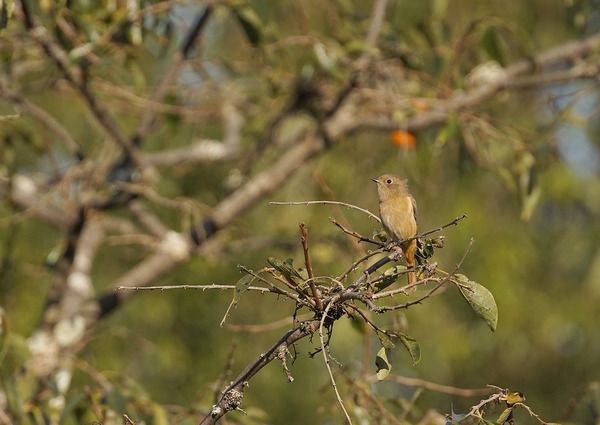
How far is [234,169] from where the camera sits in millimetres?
5801

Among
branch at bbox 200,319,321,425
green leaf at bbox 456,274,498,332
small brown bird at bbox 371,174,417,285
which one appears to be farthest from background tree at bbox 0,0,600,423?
green leaf at bbox 456,274,498,332

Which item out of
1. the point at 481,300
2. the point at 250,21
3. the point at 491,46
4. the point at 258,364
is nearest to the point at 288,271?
the point at 258,364

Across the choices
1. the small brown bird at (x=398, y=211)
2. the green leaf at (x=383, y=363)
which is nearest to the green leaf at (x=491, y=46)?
the small brown bird at (x=398, y=211)

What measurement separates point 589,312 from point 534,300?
1.97ft

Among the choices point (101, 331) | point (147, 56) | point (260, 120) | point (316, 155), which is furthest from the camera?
point (147, 56)

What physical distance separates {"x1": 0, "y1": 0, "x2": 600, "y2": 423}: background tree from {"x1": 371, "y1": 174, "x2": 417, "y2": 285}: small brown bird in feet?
1.56

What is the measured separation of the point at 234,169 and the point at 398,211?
2494 mm

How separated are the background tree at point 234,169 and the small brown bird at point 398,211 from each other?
0.48 metres

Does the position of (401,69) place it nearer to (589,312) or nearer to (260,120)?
(260,120)

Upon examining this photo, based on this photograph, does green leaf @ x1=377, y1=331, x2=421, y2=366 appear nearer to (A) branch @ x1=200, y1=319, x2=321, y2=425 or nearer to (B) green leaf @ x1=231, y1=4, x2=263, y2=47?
(A) branch @ x1=200, y1=319, x2=321, y2=425

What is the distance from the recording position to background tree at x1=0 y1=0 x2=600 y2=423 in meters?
4.28

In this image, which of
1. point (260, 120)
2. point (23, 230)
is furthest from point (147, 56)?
point (260, 120)

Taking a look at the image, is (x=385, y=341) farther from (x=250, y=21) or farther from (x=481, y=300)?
(x=250, y=21)

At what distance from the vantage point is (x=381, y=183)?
3.79 meters
